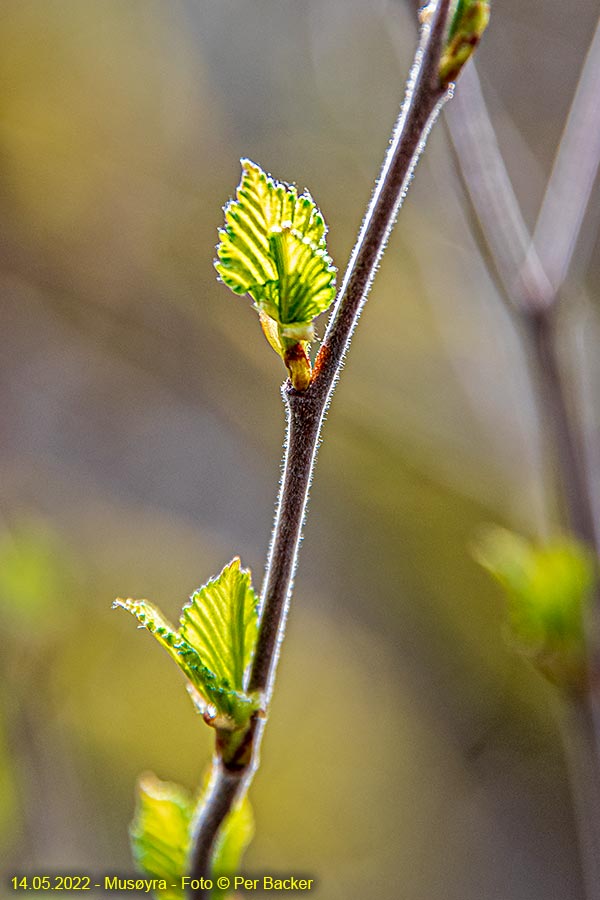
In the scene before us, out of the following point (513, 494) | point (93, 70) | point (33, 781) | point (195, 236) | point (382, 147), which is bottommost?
point (33, 781)

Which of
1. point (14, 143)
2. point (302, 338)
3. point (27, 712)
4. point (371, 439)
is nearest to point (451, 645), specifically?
point (371, 439)

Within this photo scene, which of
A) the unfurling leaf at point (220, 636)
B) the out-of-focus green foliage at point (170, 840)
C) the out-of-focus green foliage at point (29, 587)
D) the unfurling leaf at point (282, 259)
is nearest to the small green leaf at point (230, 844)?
the out-of-focus green foliage at point (170, 840)

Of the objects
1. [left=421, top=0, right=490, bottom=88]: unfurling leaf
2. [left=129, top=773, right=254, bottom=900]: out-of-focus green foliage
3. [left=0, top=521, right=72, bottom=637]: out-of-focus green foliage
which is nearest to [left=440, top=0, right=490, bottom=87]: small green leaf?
[left=421, top=0, right=490, bottom=88]: unfurling leaf

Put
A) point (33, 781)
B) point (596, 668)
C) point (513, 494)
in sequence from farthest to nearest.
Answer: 1. point (513, 494)
2. point (33, 781)
3. point (596, 668)

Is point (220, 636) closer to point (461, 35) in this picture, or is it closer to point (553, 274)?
point (461, 35)

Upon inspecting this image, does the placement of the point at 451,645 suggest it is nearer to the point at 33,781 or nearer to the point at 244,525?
the point at 244,525

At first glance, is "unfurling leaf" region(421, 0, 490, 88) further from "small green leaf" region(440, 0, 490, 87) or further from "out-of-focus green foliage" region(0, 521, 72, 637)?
"out-of-focus green foliage" region(0, 521, 72, 637)
